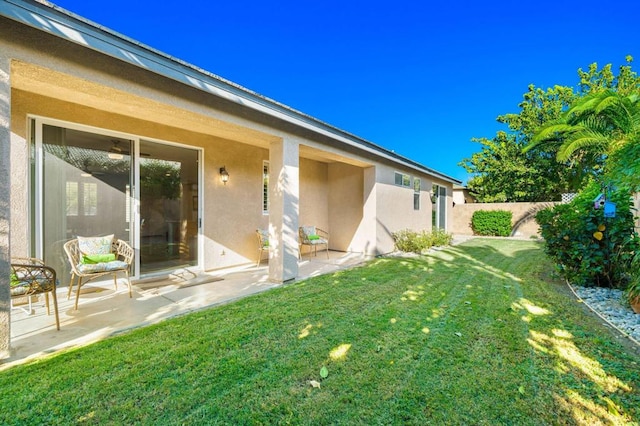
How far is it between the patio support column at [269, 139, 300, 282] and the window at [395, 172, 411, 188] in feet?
18.6

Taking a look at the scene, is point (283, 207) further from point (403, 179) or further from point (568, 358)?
point (403, 179)

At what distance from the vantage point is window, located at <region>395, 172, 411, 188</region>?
10484 millimetres

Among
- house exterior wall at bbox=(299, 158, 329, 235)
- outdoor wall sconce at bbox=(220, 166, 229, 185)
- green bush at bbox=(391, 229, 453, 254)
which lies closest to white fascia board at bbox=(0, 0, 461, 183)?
outdoor wall sconce at bbox=(220, 166, 229, 185)

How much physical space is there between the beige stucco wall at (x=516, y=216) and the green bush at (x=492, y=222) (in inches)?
14.2

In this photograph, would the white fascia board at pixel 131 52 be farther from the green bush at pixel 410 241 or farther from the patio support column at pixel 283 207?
the green bush at pixel 410 241

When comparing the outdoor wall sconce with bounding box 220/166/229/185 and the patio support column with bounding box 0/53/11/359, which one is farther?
the outdoor wall sconce with bounding box 220/166/229/185

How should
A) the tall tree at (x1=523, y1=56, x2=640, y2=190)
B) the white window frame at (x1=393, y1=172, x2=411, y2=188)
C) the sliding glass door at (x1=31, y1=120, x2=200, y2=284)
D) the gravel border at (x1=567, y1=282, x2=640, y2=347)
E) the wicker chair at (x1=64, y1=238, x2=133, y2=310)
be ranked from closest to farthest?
the gravel border at (x1=567, y1=282, x2=640, y2=347)
the wicker chair at (x1=64, y1=238, x2=133, y2=310)
the sliding glass door at (x1=31, y1=120, x2=200, y2=284)
the tall tree at (x1=523, y1=56, x2=640, y2=190)
the white window frame at (x1=393, y1=172, x2=411, y2=188)

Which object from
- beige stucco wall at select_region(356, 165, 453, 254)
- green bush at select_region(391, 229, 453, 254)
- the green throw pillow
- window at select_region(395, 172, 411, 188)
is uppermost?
window at select_region(395, 172, 411, 188)

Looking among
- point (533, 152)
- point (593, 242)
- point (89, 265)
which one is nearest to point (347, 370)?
point (89, 265)

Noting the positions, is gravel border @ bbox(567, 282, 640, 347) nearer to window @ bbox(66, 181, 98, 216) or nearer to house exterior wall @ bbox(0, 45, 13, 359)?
house exterior wall @ bbox(0, 45, 13, 359)

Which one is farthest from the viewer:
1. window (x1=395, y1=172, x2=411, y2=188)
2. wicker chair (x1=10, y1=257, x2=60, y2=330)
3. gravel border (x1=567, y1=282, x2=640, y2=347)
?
window (x1=395, y1=172, x2=411, y2=188)

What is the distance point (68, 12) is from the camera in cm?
280

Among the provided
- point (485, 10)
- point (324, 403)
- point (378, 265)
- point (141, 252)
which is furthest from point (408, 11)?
point (324, 403)

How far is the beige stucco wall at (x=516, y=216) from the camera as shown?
15.7 meters
